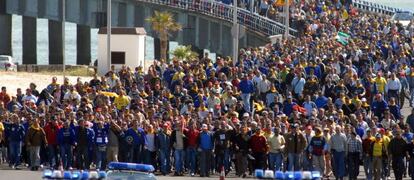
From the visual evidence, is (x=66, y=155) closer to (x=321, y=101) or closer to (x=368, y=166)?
(x=368, y=166)

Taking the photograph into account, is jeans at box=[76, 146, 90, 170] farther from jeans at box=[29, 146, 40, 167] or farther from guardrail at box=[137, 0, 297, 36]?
guardrail at box=[137, 0, 297, 36]

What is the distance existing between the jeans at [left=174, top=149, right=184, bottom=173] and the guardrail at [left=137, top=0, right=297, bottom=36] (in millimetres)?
Answer: 30046

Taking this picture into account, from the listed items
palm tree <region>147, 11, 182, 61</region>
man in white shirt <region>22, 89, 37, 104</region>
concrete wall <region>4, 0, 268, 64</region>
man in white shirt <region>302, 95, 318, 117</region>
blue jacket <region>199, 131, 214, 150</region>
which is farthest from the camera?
palm tree <region>147, 11, 182, 61</region>

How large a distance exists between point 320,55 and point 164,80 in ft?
16.9

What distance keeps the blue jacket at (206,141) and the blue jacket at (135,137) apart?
3.72ft

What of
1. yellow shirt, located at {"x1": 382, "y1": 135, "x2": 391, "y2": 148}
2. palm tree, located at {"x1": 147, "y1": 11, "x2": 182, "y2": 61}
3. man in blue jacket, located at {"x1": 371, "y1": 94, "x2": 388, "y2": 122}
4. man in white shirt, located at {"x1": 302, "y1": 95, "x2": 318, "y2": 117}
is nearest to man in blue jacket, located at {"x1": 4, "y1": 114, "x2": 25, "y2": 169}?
man in white shirt, located at {"x1": 302, "y1": 95, "x2": 318, "y2": 117}

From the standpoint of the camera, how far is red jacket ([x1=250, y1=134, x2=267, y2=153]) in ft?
108

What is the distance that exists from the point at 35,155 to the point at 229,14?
1520 inches

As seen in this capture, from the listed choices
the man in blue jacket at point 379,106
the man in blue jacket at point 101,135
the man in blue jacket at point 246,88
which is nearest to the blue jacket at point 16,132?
the man in blue jacket at point 101,135

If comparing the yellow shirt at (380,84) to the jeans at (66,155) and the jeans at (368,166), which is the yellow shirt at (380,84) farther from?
the jeans at (66,155)

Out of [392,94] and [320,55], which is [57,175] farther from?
[320,55]

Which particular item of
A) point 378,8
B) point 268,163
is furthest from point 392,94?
point 378,8

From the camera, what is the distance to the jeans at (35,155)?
33.9m

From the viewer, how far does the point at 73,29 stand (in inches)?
6791
